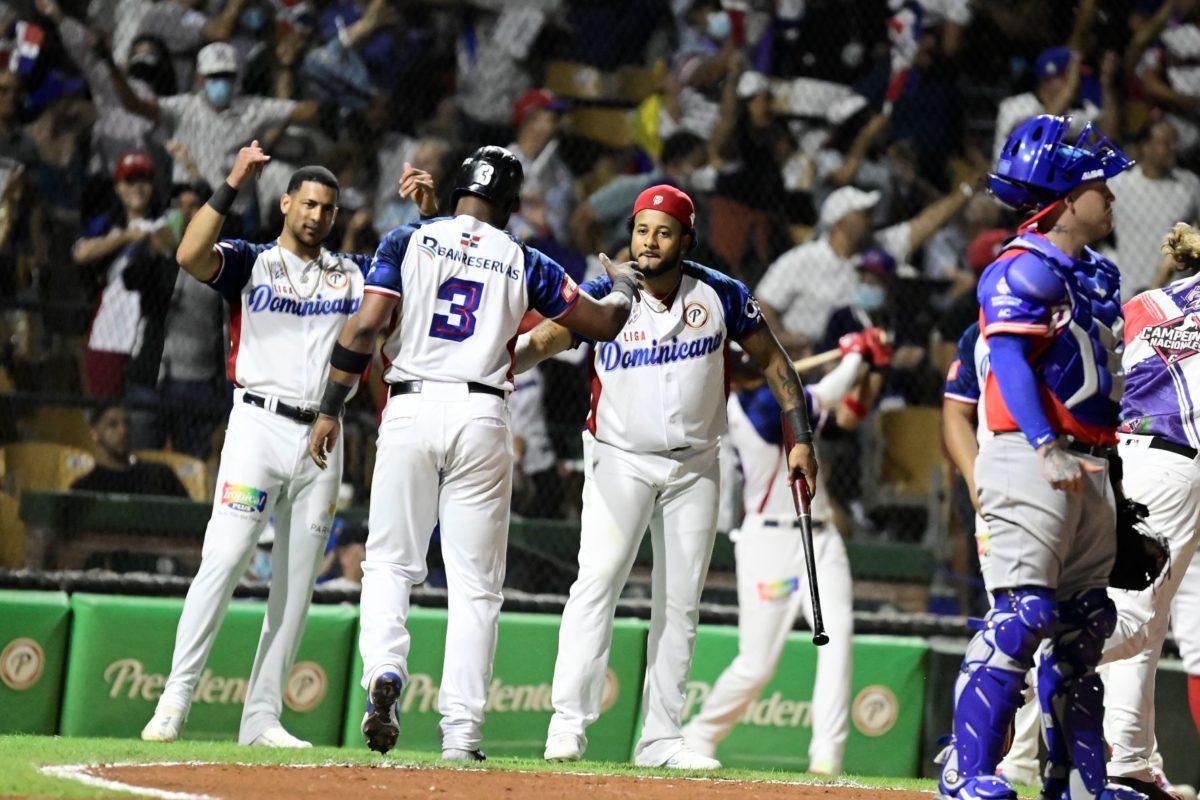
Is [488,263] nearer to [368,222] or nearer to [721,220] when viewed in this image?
[368,222]

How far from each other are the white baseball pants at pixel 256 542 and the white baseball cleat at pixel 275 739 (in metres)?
0.02

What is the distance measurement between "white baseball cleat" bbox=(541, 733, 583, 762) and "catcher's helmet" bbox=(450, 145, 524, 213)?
1.79 metres

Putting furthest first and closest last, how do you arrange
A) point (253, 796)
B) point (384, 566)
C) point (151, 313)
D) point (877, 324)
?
1. point (877, 324)
2. point (151, 313)
3. point (384, 566)
4. point (253, 796)

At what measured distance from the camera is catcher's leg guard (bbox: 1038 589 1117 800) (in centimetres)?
411

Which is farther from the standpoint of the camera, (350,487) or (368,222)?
(368,222)

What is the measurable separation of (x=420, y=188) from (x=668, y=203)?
0.85 m

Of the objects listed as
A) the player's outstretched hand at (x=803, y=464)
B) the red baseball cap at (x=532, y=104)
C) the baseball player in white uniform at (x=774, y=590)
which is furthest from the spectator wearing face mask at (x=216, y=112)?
the player's outstretched hand at (x=803, y=464)

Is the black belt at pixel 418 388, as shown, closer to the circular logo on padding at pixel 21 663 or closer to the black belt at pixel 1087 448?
the black belt at pixel 1087 448

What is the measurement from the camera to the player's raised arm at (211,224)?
579 centimetres

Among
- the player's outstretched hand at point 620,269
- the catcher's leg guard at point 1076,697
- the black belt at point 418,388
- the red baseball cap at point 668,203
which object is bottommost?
the catcher's leg guard at point 1076,697

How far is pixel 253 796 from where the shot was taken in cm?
407

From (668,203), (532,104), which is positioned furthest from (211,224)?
(532,104)

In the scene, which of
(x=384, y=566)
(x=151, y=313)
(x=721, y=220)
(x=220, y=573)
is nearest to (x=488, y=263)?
(x=384, y=566)

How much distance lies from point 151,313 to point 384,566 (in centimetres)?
374
